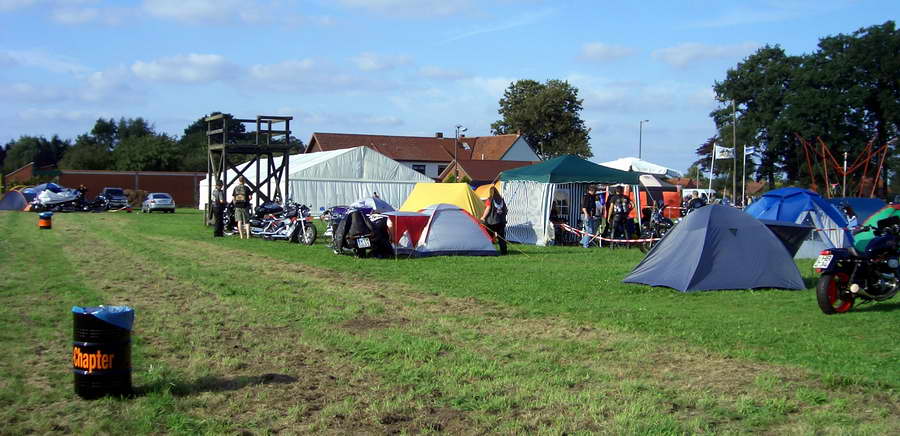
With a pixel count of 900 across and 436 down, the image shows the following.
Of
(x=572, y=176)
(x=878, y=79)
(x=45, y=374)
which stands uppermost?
(x=878, y=79)

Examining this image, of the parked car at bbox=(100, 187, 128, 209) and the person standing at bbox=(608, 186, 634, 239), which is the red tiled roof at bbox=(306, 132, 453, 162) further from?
the person standing at bbox=(608, 186, 634, 239)

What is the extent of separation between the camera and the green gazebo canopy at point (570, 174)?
20984 mm

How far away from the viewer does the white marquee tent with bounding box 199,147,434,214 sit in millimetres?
39438

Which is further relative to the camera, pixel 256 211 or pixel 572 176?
pixel 256 211

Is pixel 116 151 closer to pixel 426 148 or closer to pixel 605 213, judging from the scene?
pixel 426 148

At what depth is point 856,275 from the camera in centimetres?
956

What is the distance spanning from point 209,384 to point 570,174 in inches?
632

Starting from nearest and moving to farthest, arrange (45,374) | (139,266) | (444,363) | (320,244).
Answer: (45,374) → (444,363) → (139,266) → (320,244)

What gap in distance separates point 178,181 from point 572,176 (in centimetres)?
4699

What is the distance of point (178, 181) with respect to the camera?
61.1 meters

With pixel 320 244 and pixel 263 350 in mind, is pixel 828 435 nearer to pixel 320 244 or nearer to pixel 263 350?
pixel 263 350

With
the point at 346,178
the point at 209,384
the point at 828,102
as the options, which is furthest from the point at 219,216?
the point at 828,102

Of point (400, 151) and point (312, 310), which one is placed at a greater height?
point (400, 151)

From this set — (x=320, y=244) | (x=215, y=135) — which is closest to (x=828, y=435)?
(x=320, y=244)
